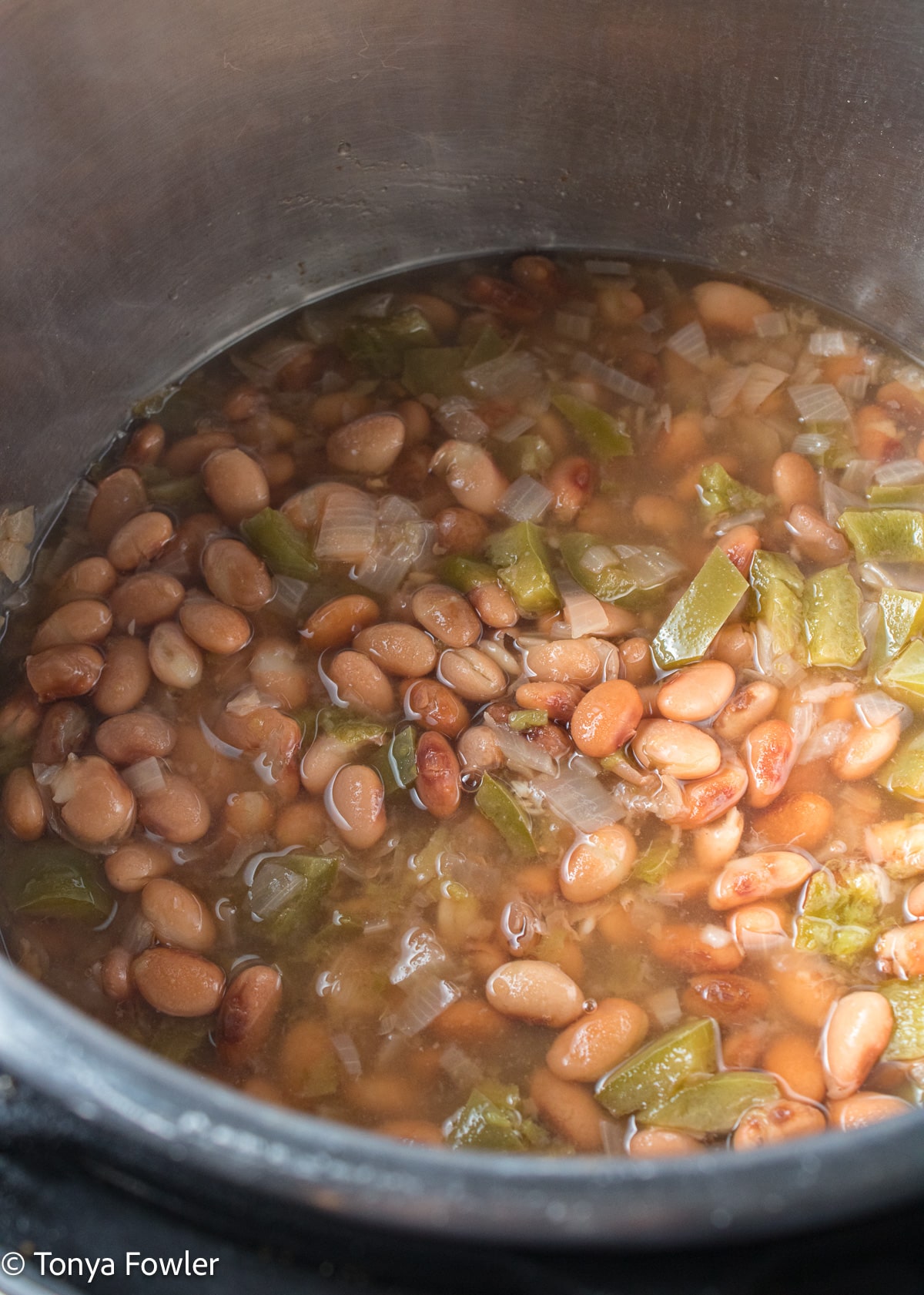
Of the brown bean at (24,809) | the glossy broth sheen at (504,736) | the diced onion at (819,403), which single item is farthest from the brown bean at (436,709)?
the diced onion at (819,403)

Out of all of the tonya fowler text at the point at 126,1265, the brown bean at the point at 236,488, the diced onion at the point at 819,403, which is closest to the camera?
the tonya fowler text at the point at 126,1265

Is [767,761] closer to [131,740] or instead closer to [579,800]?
[579,800]

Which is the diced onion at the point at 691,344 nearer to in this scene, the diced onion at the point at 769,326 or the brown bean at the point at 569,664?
the diced onion at the point at 769,326

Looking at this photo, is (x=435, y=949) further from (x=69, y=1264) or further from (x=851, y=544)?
(x=851, y=544)

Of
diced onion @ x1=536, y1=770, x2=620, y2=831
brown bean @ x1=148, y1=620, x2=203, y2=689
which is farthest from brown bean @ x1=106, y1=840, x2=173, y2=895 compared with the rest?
diced onion @ x1=536, y1=770, x2=620, y2=831

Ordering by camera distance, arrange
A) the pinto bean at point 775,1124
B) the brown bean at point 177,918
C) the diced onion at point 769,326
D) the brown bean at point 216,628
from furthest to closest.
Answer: the diced onion at point 769,326
the brown bean at point 216,628
the brown bean at point 177,918
the pinto bean at point 775,1124

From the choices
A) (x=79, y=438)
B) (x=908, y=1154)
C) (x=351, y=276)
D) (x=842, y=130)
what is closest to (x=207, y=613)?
(x=79, y=438)
